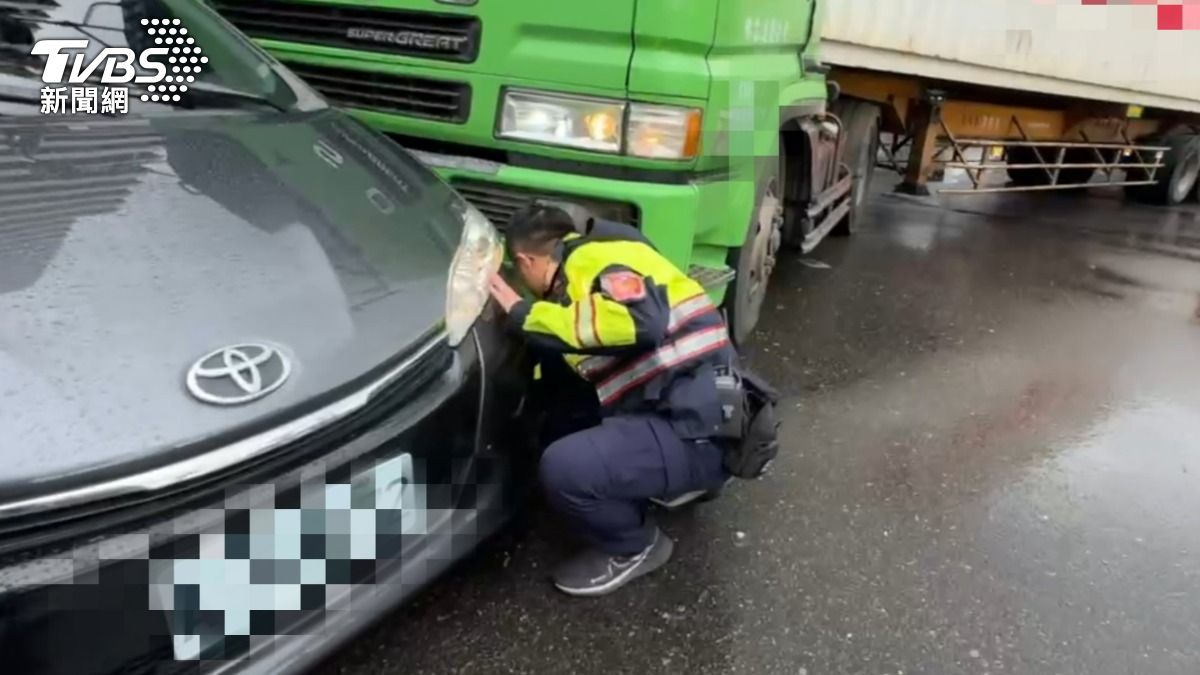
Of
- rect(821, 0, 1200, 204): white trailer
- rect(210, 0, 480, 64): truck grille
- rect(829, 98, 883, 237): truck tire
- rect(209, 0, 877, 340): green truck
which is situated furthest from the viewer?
rect(829, 98, 883, 237): truck tire

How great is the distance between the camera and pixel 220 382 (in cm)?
153

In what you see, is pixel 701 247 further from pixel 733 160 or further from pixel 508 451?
pixel 508 451

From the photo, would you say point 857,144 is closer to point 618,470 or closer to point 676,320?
point 676,320

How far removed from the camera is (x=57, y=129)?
6.74 feet

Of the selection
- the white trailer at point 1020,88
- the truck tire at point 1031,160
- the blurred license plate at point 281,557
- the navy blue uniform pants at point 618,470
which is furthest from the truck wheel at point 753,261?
the truck tire at point 1031,160

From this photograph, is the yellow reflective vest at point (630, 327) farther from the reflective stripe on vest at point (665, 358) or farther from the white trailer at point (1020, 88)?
the white trailer at point (1020, 88)

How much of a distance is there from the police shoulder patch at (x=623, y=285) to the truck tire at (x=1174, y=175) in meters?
10.7

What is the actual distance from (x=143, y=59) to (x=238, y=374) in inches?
50.5

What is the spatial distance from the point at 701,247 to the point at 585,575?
1437 millimetres

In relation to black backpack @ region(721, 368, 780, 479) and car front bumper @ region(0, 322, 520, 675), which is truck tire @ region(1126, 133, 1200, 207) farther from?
car front bumper @ region(0, 322, 520, 675)

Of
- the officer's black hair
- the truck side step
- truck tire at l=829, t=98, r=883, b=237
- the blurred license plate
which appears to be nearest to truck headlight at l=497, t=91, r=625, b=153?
the truck side step

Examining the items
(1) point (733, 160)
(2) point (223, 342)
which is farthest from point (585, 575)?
(1) point (733, 160)

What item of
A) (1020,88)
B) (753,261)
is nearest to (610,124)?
(753,261)

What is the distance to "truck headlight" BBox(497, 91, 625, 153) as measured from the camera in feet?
10.1
